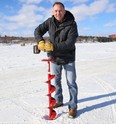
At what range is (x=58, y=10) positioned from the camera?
4.37 m

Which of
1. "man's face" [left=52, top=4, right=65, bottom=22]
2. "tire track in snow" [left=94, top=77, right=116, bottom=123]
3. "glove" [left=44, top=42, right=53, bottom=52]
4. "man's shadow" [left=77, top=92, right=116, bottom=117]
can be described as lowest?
"man's shadow" [left=77, top=92, right=116, bottom=117]

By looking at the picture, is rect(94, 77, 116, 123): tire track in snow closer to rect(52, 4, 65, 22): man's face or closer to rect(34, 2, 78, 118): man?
rect(34, 2, 78, 118): man

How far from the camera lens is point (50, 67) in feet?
15.7

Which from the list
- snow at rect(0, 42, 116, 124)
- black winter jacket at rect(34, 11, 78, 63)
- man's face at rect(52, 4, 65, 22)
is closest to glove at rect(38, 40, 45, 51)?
black winter jacket at rect(34, 11, 78, 63)

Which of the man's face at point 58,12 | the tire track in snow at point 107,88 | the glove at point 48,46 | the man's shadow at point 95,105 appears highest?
the man's face at point 58,12

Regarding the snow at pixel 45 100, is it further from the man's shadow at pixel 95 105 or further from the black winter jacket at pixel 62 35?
the black winter jacket at pixel 62 35

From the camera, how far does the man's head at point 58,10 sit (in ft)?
14.3

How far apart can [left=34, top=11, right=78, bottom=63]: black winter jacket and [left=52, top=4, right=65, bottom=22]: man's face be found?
3.3 inches

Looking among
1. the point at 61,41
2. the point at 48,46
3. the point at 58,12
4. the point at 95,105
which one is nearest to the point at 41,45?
the point at 48,46

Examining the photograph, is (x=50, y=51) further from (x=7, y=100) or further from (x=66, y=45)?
(x=7, y=100)

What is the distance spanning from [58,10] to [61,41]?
51 centimetres

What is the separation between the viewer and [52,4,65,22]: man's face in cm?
436

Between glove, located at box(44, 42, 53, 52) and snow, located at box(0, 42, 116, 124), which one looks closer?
glove, located at box(44, 42, 53, 52)

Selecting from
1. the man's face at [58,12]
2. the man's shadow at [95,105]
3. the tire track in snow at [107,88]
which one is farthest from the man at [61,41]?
the tire track in snow at [107,88]
